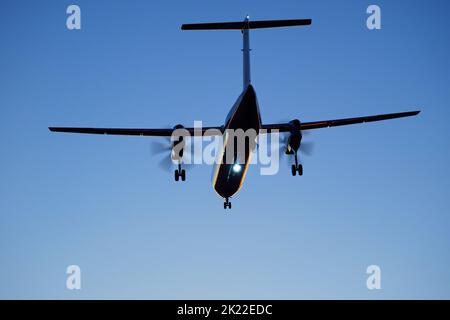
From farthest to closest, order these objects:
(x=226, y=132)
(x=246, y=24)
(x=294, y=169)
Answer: (x=294, y=169), (x=246, y=24), (x=226, y=132)

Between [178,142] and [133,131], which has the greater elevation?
[133,131]

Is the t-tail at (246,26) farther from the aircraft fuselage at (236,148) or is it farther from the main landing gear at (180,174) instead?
the main landing gear at (180,174)

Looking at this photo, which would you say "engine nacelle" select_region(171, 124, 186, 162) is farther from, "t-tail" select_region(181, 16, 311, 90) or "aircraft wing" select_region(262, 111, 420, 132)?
"t-tail" select_region(181, 16, 311, 90)

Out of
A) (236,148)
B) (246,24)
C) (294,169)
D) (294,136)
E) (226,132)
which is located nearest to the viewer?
(226,132)

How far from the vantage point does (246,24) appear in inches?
1179

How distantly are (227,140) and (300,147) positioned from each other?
5.14 meters

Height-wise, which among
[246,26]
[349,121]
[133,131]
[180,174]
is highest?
[246,26]

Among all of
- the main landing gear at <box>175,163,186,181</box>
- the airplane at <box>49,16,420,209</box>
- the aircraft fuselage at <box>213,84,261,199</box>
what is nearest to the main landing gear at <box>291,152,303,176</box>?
the airplane at <box>49,16,420,209</box>

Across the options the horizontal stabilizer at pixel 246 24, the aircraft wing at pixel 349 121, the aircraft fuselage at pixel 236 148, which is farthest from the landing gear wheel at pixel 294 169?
the horizontal stabilizer at pixel 246 24

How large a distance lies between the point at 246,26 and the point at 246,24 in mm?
106

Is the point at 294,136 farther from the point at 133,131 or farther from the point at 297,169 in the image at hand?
the point at 133,131

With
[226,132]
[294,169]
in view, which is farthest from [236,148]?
[294,169]
